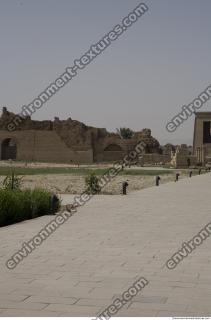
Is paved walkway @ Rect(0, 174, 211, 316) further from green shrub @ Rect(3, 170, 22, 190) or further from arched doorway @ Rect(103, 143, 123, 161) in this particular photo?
arched doorway @ Rect(103, 143, 123, 161)

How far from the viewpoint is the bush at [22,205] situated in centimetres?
1005

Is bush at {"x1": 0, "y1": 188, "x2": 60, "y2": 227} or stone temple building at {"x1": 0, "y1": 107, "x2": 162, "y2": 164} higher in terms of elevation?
stone temple building at {"x1": 0, "y1": 107, "x2": 162, "y2": 164}

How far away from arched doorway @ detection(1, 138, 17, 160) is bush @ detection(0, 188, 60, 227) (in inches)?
2173

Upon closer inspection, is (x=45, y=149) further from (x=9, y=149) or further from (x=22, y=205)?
(x=22, y=205)

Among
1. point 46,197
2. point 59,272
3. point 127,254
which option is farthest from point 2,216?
point 59,272

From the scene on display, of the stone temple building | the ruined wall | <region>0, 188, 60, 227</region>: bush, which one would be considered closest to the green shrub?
<region>0, 188, 60, 227</region>: bush

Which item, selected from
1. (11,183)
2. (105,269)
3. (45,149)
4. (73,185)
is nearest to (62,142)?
(45,149)

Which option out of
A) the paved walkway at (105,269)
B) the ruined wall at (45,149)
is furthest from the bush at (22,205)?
the ruined wall at (45,149)

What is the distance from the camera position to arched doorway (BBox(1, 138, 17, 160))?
6594cm

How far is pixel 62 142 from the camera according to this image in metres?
62.2

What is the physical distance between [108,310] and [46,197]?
7.65 meters

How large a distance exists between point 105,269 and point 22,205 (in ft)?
16.8

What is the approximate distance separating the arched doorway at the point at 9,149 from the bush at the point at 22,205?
2173 inches

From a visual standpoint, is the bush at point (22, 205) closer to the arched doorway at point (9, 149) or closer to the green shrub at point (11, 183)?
the green shrub at point (11, 183)
